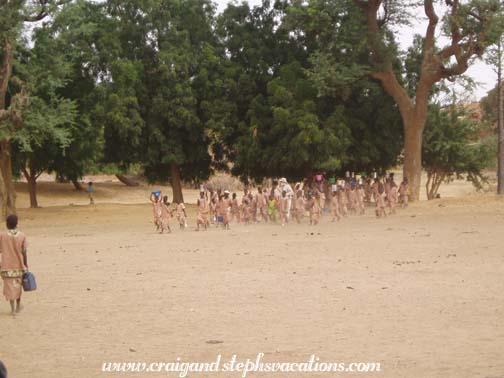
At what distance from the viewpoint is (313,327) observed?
980 cm

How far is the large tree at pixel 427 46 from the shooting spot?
2862 cm

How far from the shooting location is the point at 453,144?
4156cm

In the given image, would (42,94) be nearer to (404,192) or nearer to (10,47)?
(10,47)

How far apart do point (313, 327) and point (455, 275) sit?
4794 millimetres

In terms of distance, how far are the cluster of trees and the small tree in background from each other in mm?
3621

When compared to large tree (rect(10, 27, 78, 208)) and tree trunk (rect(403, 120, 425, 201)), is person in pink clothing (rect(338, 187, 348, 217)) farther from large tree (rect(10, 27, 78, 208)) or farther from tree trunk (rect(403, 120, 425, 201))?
large tree (rect(10, 27, 78, 208))

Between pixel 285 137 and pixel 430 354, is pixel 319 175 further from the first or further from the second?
pixel 430 354

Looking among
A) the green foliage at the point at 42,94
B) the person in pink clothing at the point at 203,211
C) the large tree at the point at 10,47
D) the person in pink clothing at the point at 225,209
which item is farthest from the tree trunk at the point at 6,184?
the person in pink clothing at the point at 225,209

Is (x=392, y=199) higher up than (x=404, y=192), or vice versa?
(x=404, y=192)

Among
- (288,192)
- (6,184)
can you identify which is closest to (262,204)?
(288,192)

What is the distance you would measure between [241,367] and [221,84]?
2956 centimetres

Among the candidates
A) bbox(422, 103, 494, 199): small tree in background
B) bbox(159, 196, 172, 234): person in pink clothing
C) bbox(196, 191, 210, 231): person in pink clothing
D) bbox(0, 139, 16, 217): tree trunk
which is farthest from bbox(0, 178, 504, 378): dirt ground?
bbox(422, 103, 494, 199): small tree in background

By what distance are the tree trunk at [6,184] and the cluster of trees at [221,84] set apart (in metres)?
0.07

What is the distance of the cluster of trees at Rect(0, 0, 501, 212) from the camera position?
3047 cm
